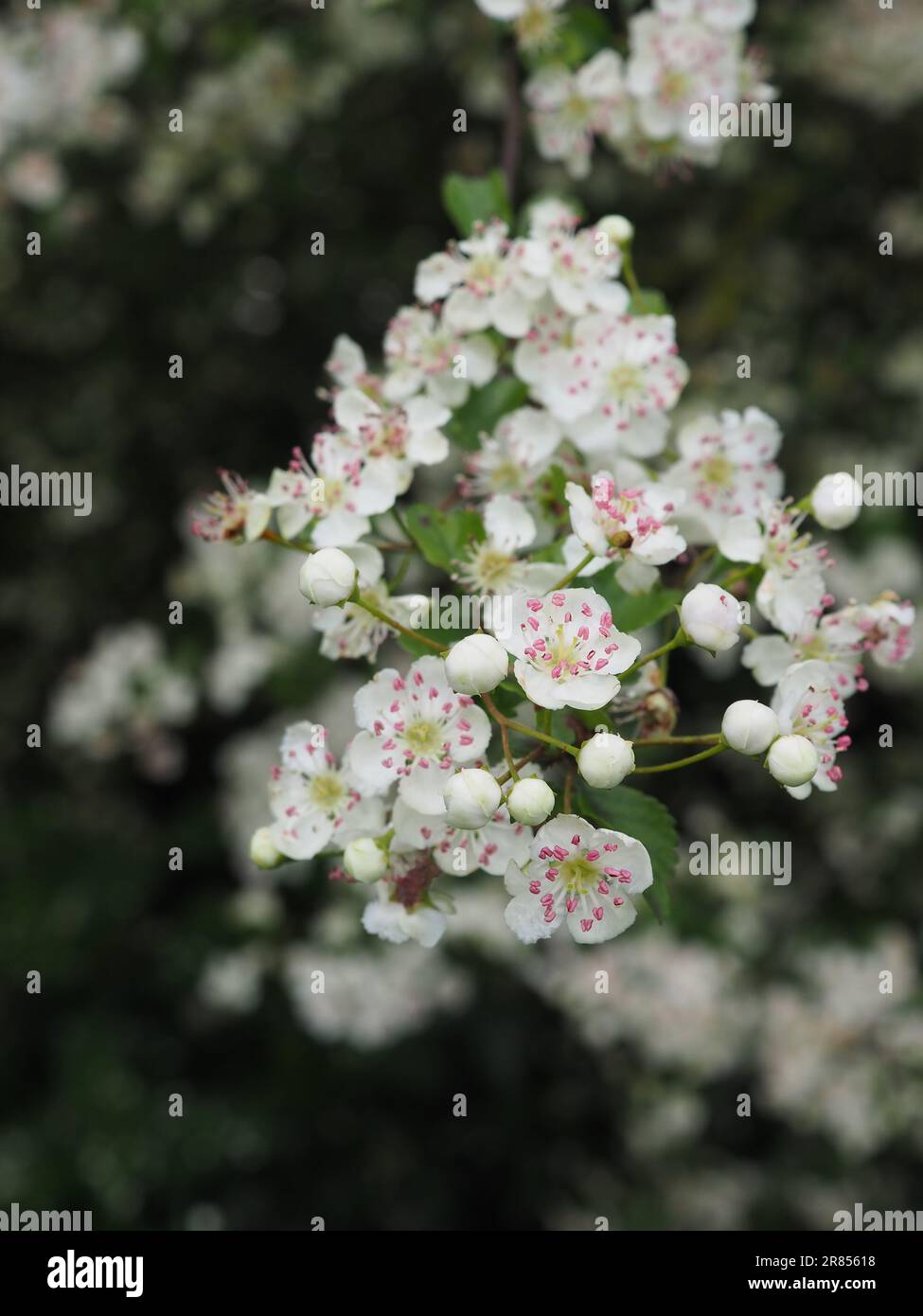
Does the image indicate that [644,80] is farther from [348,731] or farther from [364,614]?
[348,731]

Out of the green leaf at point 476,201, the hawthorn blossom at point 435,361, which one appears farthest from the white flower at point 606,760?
the green leaf at point 476,201

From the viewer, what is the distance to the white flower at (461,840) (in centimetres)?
125

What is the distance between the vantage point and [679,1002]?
3266mm

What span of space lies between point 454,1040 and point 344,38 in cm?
307

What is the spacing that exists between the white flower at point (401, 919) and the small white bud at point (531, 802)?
0.24 meters

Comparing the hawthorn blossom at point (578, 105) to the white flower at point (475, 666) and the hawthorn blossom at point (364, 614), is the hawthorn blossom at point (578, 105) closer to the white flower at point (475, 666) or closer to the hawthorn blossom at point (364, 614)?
the hawthorn blossom at point (364, 614)

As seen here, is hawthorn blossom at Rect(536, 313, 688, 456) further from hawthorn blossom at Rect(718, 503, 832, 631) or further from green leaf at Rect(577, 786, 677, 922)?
green leaf at Rect(577, 786, 677, 922)

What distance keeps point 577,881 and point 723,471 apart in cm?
64

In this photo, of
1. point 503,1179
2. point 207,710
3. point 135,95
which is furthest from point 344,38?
point 503,1179

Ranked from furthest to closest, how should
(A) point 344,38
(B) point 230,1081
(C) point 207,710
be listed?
(C) point 207,710
(B) point 230,1081
(A) point 344,38

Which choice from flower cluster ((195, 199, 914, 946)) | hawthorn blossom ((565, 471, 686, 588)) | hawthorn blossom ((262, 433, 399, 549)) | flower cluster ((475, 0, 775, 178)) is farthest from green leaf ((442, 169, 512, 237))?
hawthorn blossom ((565, 471, 686, 588))

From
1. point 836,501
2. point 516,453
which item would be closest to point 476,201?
point 516,453

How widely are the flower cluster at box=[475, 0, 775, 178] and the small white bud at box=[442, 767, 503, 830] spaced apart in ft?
4.69
